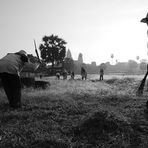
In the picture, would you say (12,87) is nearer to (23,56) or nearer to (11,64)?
(11,64)

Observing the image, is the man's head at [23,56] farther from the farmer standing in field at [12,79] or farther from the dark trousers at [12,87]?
the dark trousers at [12,87]

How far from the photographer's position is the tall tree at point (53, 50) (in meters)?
64.9

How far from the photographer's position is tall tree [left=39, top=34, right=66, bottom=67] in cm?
6490

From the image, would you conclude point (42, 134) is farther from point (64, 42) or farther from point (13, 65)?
point (64, 42)

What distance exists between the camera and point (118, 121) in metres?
4.66

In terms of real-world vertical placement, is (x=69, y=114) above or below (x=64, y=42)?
below

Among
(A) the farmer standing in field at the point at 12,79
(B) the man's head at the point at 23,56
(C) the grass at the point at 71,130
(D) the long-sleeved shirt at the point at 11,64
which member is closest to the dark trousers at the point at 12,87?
(A) the farmer standing in field at the point at 12,79

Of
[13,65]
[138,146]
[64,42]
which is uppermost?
[64,42]

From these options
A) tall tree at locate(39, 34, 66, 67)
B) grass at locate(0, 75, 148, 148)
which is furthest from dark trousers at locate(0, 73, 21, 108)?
tall tree at locate(39, 34, 66, 67)

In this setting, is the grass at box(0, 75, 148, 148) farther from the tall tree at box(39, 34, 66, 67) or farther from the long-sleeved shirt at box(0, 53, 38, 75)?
the tall tree at box(39, 34, 66, 67)

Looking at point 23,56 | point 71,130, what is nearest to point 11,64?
point 23,56

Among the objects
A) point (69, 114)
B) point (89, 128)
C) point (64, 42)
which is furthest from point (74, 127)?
point (64, 42)

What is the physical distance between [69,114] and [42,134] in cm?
190

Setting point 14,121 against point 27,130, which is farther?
point 14,121
